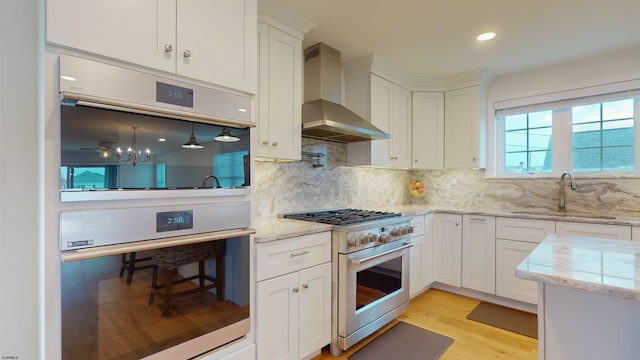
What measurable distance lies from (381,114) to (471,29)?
1.06 metres

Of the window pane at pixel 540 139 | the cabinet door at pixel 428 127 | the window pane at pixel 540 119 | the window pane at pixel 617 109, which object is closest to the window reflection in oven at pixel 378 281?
the cabinet door at pixel 428 127

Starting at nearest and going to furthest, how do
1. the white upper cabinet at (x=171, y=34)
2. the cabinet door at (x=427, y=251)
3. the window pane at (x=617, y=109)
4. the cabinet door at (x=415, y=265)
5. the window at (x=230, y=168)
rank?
the white upper cabinet at (x=171, y=34) < the window at (x=230, y=168) < the window pane at (x=617, y=109) < the cabinet door at (x=415, y=265) < the cabinet door at (x=427, y=251)

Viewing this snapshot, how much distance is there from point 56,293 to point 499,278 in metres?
3.35

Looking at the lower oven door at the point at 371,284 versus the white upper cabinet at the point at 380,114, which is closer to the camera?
the lower oven door at the point at 371,284

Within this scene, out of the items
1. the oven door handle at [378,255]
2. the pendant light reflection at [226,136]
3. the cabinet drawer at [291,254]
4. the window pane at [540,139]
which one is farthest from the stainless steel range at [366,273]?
the window pane at [540,139]

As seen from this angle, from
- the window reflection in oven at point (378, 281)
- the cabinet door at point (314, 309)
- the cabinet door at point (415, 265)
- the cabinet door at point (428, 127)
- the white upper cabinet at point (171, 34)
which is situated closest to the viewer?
the white upper cabinet at point (171, 34)

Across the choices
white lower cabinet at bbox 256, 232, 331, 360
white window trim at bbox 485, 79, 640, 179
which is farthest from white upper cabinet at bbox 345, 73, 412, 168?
white lower cabinet at bbox 256, 232, 331, 360

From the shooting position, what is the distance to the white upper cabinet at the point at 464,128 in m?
3.29

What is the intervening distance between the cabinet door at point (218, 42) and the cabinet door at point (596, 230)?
2611mm

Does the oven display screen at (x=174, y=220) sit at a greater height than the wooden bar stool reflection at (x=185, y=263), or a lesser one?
greater

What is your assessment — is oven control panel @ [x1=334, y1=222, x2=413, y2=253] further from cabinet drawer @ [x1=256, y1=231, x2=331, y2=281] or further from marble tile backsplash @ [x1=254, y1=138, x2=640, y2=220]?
marble tile backsplash @ [x1=254, y1=138, x2=640, y2=220]

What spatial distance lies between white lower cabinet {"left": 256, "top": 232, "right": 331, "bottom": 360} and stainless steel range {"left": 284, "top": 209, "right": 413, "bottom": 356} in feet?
0.28

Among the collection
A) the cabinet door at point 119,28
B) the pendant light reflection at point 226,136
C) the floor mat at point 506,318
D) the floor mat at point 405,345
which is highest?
the cabinet door at point 119,28

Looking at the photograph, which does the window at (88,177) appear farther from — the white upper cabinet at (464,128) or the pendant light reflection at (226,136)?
the white upper cabinet at (464,128)
